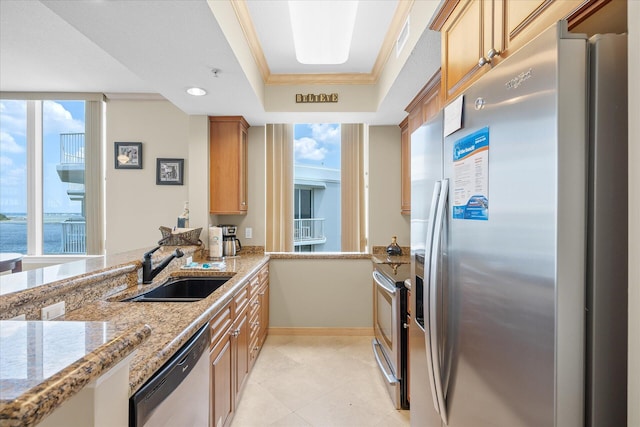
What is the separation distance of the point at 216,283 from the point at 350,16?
2210 mm

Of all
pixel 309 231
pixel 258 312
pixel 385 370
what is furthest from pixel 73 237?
pixel 385 370

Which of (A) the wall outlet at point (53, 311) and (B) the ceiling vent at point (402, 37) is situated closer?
(A) the wall outlet at point (53, 311)

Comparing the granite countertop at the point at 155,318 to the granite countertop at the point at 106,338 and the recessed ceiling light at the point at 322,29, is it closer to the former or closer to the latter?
the granite countertop at the point at 106,338

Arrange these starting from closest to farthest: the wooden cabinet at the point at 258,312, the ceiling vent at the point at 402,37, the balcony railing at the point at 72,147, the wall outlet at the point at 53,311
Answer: the wall outlet at the point at 53,311, the ceiling vent at the point at 402,37, the wooden cabinet at the point at 258,312, the balcony railing at the point at 72,147

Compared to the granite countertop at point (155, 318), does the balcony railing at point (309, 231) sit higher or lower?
higher

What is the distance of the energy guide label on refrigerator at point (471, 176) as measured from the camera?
909 mm

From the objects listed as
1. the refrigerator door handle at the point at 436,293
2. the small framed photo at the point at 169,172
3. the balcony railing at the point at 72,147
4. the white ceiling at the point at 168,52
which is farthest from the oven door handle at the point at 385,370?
the balcony railing at the point at 72,147

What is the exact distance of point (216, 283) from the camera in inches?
91.0

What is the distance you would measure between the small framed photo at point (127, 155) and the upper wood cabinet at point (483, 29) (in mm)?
3695

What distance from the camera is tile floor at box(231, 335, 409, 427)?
6.63ft

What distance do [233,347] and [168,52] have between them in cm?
192

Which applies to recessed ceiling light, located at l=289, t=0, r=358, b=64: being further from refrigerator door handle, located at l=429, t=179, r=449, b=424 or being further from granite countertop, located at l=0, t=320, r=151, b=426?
granite countertop, located at l=0, t=320, r=151, b=426

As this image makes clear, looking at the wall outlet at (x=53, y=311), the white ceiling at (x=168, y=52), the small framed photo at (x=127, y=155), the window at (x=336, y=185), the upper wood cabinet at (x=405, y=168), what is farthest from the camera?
the small framed photo at (x=127, y=155)

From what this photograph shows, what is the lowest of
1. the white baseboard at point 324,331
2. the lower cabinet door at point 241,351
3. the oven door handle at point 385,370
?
the white baseboard at point 324,331
